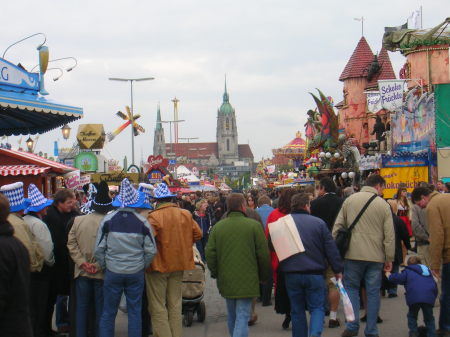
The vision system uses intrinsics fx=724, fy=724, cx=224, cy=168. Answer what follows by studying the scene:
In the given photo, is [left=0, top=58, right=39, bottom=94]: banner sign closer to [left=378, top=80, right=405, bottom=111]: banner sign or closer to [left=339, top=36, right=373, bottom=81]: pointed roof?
[left=378, top=80, right=405, bottom=111]: banner sign

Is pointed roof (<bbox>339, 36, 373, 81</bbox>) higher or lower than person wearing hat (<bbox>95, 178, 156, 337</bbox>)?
higher

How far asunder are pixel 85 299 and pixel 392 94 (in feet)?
70.4

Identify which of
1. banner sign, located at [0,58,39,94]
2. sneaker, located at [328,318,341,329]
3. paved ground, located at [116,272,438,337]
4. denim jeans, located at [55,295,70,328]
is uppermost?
banner sign, located at [0,58,39,94]

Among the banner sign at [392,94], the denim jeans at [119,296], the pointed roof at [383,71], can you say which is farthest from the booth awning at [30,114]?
the pointed roof at [383,71]

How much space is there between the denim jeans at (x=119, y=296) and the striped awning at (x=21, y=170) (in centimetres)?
1022

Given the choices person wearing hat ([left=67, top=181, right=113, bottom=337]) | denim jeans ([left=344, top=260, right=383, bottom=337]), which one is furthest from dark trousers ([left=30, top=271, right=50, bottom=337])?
denim jeans ([left=344, top=260, right=383, bottom=337])

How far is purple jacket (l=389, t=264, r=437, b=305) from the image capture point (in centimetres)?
767

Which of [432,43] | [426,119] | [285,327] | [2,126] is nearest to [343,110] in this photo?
[432,43]

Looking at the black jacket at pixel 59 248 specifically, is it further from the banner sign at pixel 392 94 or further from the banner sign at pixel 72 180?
the banner sign at pixel 392 94

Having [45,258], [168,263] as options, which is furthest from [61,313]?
[168,263]

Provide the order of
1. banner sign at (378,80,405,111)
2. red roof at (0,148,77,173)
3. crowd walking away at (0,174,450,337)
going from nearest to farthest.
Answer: crowd walking away at (0,174,450,337) < red roof at (0,148,77,173) < banner sign at (378,80,405,111)

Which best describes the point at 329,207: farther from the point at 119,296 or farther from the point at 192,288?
the point at 119,296

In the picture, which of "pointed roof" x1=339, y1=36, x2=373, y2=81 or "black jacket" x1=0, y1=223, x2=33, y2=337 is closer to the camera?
"black jacket" x1=0, y1=223, x2=33, y2=337

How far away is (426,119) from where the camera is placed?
24828 mm
